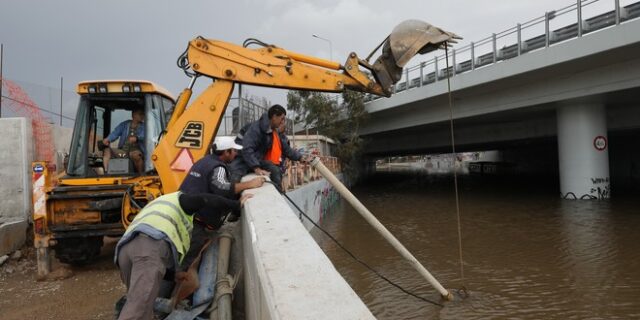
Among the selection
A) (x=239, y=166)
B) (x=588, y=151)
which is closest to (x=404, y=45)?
(x=239, y=166)

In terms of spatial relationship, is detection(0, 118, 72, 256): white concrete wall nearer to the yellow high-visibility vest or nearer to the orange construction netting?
the orange construction netting

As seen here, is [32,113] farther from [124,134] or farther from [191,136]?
[191,136]

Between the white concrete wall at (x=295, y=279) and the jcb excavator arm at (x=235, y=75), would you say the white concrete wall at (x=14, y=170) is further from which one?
the white concrete wall at (x=295, y=279)

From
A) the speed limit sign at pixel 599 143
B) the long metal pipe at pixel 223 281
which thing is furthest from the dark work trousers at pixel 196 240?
the speed limit sign at pixel 599 143

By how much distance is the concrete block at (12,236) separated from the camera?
7.54 m

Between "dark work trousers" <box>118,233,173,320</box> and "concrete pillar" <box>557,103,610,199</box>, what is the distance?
59.9ft

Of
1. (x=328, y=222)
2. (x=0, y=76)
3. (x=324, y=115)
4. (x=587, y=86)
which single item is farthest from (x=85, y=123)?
(x=324, y=115)

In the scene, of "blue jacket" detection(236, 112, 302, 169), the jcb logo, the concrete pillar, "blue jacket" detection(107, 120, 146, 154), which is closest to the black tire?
"blue jacket" detection(107, 120, 146, 154)

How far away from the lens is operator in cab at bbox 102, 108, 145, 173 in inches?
279

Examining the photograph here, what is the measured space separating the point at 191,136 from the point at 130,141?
1566 millimetres

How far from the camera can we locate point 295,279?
200 centimetres

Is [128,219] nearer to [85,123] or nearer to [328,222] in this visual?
[85,123]

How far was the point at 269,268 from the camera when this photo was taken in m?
2.14

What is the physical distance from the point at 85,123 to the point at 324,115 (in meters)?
22.3
